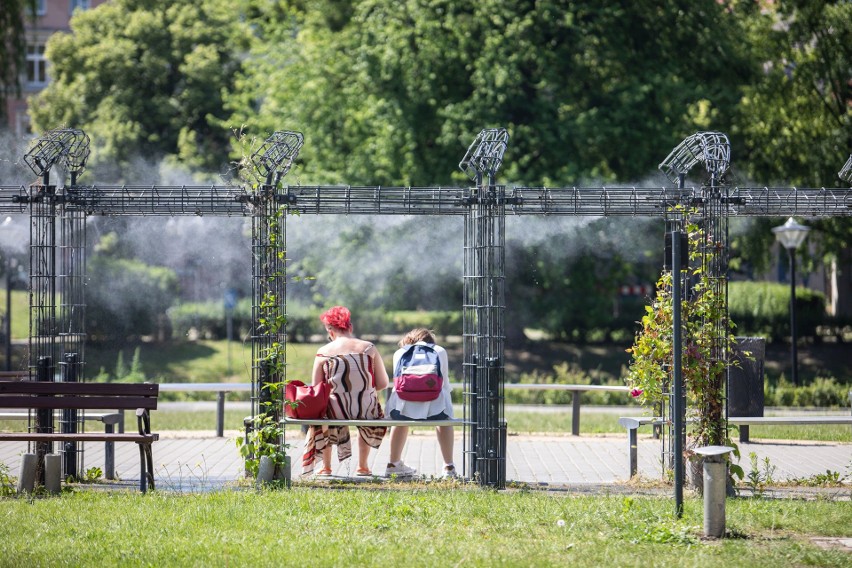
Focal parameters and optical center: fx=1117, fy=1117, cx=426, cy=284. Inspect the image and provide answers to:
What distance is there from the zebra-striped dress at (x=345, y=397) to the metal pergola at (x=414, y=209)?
1.93ft

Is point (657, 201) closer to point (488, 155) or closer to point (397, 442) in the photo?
point (488, 155)

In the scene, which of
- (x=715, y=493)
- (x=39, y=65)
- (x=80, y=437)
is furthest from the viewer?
(x=39, y=65)

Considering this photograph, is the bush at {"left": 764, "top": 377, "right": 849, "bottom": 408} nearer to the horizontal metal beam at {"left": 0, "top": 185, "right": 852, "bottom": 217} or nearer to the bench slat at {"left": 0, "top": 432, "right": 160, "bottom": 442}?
the horizontal metal beam at {"left": 0, "top": 185, "right": 852, "bottom": 217}

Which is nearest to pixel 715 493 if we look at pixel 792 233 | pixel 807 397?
pixel 807 397

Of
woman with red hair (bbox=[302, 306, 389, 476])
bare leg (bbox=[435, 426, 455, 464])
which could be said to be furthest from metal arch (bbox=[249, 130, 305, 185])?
bare leg (bbox=[435, 426, 455, 464])

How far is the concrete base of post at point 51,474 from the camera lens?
8.73 meters

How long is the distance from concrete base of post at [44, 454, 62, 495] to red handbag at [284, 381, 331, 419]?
1.94m

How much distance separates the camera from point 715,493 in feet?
23.4

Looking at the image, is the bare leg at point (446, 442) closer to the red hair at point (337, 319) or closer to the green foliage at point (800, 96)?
the red hair at point (337, 319)

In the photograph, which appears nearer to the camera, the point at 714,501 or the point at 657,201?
the point at 714,501

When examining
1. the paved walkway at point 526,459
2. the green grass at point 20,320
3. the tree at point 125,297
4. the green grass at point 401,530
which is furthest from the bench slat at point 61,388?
the green grass at point 20,320

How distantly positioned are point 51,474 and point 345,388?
8.34ft

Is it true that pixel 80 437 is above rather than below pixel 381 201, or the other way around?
below

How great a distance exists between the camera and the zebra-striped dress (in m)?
9.82
